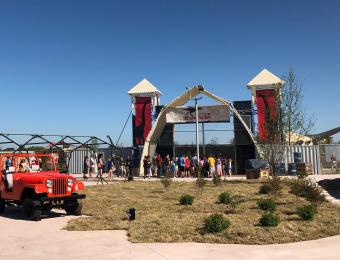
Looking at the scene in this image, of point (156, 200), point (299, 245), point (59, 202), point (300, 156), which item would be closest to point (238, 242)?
point (299, 245)

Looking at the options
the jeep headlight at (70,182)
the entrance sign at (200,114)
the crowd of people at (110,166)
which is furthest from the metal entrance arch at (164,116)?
the jeep headlight at (70,182)

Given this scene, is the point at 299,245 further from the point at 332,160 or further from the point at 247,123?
the point at 332,160

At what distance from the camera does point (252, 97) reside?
3247cm

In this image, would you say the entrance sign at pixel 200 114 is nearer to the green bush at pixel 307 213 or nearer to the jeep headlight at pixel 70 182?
the jeep headlight at pixel 70 182

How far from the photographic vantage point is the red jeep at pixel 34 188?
12234mm

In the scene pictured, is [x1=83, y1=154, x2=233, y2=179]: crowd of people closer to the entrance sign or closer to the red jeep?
the entrance sign

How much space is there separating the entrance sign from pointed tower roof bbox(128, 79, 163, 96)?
2996mm

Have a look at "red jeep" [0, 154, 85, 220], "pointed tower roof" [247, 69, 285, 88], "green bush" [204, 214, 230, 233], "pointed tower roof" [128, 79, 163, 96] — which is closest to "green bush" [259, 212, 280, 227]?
"green bush" [204, 214, 230, 233]

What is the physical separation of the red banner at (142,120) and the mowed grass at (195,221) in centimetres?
1765

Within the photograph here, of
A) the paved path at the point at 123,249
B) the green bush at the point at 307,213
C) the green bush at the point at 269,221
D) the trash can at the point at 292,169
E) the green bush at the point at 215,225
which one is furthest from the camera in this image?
the trash can at the point at 292,169

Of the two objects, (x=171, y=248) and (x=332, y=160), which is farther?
(x=332, y=160)

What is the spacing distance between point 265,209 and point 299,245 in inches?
162

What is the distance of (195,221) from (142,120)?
78.7ft

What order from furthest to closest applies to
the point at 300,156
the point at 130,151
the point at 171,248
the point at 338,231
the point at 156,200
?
the point at 130,151
the point at 300,156
the point at 156,200
the point at 338,231
the point at 171,248
